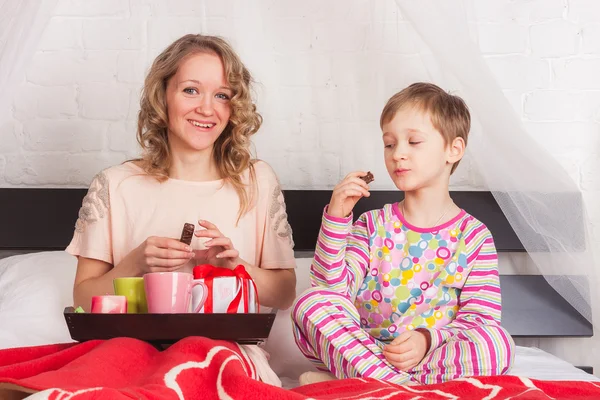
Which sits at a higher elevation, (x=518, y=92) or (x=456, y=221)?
(x=518, y=92)

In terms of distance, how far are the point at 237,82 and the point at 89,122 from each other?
0.64 meters

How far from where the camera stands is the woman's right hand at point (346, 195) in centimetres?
148

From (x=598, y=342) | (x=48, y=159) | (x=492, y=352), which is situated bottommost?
(x=598, y=342)

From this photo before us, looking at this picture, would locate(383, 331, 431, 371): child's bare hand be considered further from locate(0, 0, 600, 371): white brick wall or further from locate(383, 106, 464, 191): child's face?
locate(0, 0, 600, 371): white brick wall

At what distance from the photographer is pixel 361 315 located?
1600mm

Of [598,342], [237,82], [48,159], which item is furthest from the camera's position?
[48,159]

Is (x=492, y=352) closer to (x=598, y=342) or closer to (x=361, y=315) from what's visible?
(x=361, y=315)

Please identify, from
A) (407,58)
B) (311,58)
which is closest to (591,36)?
(407,58)

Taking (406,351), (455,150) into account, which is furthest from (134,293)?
(455,150)

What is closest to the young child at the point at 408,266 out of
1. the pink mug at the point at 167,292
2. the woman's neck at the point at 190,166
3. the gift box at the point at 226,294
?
the gift box at the point at 226,294

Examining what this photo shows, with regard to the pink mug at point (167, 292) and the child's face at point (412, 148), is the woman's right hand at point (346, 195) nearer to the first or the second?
the child's face at point (412, 148)

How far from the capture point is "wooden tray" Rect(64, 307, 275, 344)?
4.19 ft

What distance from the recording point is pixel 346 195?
148 centimetres

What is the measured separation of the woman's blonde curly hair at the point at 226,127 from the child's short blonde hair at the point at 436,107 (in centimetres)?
33
